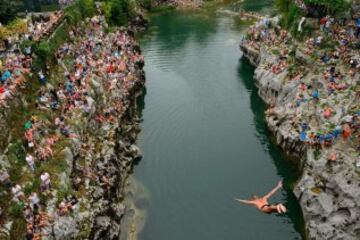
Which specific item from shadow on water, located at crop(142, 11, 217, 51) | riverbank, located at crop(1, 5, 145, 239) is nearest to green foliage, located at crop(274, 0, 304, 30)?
shadow on water, located at crop(142, 11, 217, 51)

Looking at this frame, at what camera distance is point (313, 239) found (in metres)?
31.8

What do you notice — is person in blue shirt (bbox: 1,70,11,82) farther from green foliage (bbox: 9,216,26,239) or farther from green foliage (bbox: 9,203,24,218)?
green foliage (bbox: 9,216,26,239)

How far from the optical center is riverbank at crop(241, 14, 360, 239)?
31.7m

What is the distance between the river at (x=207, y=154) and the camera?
34.3 meters

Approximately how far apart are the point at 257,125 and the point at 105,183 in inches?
913

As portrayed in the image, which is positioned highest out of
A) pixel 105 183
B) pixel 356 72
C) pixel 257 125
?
pixel 356 72

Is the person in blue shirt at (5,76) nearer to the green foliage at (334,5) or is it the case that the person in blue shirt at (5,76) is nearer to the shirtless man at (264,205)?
the shirtless man at (264,205)

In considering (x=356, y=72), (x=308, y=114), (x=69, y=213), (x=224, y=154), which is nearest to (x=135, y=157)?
(x=224, y=154)

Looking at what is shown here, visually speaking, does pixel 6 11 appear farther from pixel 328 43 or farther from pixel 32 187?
pixel 328 43

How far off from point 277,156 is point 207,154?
7.71 m

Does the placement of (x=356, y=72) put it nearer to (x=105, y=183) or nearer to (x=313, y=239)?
(x=313, y=239)

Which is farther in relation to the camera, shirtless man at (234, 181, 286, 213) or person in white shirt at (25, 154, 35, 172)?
shirtless man at (234, 181, 286, 213)

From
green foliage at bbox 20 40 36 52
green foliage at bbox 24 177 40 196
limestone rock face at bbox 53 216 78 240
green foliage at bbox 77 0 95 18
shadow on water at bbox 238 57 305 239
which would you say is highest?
green foliage at bbox 20 40 36 52

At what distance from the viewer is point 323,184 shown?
3406cm
